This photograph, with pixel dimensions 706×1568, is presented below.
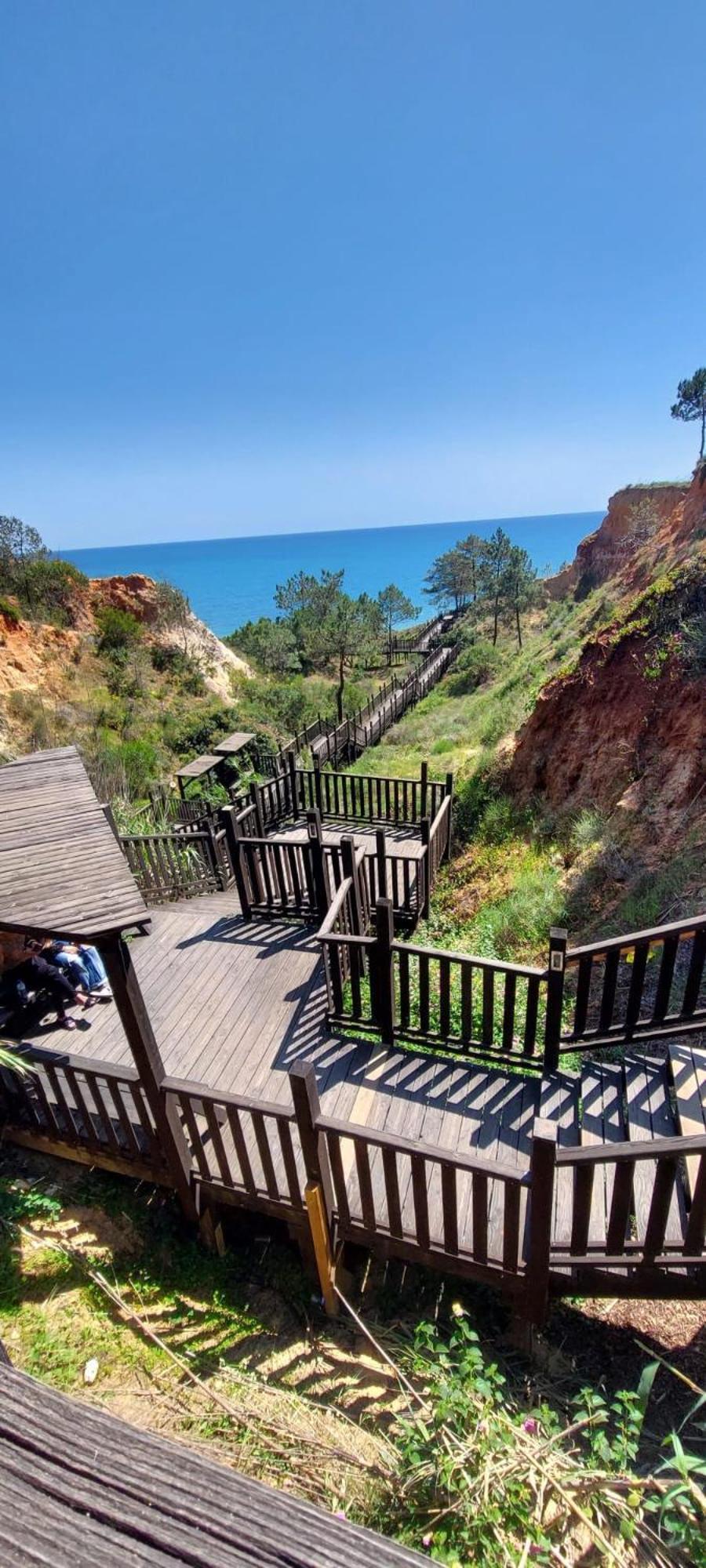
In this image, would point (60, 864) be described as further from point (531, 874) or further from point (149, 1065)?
point (531, 874)

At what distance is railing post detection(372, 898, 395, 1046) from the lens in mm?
4246

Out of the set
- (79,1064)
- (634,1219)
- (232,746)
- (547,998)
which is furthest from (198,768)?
(634,1219)

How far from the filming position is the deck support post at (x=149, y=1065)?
316 cm

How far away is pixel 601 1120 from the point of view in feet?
12.0

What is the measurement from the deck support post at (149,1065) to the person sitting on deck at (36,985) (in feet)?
5.78

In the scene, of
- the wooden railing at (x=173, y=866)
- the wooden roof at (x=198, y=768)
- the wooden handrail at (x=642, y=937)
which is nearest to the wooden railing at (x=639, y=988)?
the wooden handrail at (x=642, y=937)

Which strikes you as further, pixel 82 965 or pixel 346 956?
pixel 346 956

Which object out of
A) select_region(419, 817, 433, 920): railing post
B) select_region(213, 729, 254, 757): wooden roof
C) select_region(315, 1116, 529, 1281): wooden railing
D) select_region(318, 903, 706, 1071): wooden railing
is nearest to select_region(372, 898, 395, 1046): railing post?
select_region(318, 903, 706, 1071): wooden railing

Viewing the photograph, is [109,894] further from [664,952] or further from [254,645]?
[254,645]

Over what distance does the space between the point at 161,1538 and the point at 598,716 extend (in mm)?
8819

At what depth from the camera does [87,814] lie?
3635 millimetres

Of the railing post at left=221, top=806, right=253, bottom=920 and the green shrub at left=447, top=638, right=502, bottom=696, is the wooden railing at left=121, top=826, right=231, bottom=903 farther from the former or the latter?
the green shrub at left=447, top=638, right=502, bottom=696

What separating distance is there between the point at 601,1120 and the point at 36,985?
4.27 m

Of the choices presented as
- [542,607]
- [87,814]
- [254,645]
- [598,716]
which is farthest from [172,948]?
[542,607]
